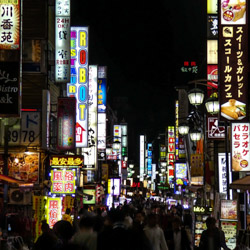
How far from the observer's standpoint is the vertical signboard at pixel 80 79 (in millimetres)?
31281

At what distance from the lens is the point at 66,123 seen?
89.5 feet

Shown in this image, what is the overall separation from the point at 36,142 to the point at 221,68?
11.0 m

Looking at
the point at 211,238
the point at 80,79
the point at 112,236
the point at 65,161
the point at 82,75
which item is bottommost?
the point at 211,238

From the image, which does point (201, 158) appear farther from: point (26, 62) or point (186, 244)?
point (186, 244)

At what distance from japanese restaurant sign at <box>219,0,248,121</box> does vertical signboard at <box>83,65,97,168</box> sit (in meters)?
19.9

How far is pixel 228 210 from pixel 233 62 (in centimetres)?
474

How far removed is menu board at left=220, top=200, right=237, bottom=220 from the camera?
19.1 m

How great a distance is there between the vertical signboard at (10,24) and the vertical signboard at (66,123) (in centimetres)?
1021

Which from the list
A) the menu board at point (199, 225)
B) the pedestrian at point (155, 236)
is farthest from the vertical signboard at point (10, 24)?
the menu board at point (199, 225)

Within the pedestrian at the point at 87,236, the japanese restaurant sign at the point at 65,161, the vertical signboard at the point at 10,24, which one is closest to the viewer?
the pedestrian at the point at 87,236

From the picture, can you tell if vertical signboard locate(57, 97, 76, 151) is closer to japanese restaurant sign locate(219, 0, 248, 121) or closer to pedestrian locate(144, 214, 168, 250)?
japanese restaurant sign locate(219, 0, 248, 121)

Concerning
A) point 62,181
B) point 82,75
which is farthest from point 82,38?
point 62,181

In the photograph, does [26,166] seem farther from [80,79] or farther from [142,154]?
[142,154]

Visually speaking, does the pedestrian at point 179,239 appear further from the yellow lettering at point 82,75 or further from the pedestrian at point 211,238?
the yellow lettering at point 82,75
